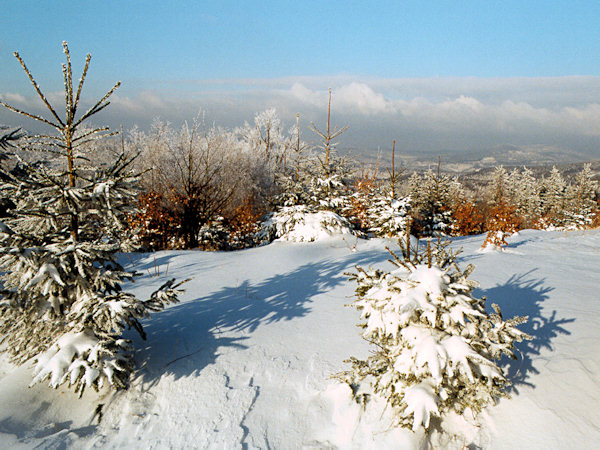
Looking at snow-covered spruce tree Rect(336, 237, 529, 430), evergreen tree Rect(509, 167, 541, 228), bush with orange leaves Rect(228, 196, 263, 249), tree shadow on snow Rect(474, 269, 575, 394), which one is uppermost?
snow-covered spruce tree Rect(336, 237, 529, 430)

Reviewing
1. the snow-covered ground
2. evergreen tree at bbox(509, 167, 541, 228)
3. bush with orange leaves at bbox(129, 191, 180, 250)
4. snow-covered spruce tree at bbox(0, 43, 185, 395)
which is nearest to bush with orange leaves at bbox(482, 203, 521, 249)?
the snow-covered ground

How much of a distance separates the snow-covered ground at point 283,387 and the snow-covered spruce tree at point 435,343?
35 centimetres

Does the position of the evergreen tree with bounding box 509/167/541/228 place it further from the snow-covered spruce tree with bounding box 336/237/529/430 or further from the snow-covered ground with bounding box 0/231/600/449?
the snow-covered spruce tree with bounding box 336/237/529/430

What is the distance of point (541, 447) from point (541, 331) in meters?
1.40

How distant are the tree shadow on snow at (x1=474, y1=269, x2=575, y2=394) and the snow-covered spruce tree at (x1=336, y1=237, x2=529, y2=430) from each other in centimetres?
50

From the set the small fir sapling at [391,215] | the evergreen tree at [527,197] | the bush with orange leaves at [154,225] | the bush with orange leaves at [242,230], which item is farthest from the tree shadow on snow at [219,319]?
the evergreen tree at [527,197]

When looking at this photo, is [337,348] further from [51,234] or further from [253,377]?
[51,234]

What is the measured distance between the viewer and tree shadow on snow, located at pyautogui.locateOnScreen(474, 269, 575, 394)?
9.30 feet

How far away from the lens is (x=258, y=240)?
12484 mm

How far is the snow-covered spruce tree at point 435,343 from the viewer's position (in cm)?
219

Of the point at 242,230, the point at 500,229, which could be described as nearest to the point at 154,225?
the point at 242,230

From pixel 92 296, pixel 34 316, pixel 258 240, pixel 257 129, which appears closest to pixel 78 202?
pixel 92 296

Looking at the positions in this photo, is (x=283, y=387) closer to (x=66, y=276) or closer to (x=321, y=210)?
(x=66, y=276)

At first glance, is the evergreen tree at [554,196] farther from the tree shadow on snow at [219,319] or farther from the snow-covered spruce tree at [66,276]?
the snow-covered spruce tree at [66,276]
